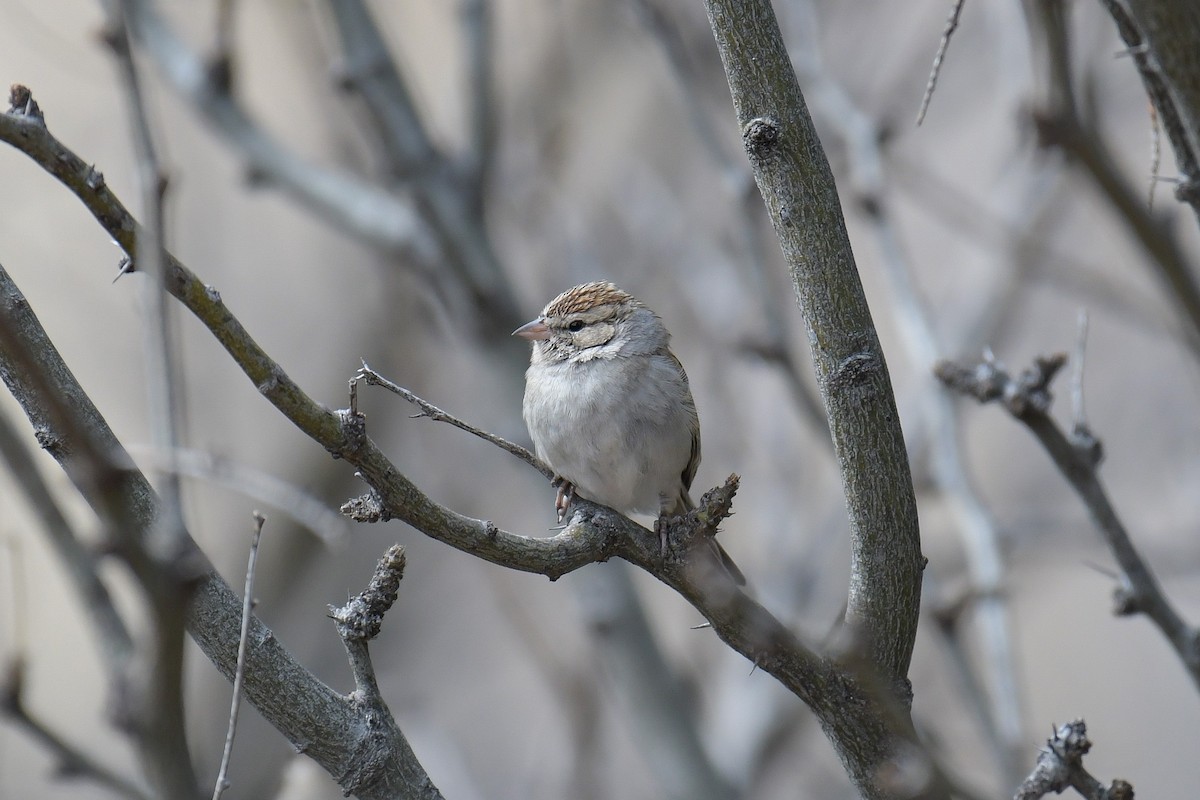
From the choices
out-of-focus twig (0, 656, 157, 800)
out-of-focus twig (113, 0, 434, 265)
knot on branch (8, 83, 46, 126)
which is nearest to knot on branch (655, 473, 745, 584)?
out-of-focus twig (0, 656, 157, 800)

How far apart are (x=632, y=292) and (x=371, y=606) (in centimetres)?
539

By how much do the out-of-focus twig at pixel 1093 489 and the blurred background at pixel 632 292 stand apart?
1809 mm

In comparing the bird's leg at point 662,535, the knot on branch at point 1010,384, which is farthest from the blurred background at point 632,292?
the bird's leg at point 662,535

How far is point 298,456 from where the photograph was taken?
777cm

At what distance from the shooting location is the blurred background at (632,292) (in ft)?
17.1

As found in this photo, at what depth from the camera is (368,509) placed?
5.98 ft

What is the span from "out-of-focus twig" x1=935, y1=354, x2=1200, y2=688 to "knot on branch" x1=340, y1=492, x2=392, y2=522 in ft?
4.68

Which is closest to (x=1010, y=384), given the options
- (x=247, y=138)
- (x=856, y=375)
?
(x=856, y=375)

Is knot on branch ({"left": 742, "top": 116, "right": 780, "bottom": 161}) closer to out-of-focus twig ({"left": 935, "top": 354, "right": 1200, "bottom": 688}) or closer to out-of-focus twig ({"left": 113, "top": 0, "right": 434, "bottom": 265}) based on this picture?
out-of-focus twig ({"left": 935, "top": 354, "right": 1200, "bottom": 688})

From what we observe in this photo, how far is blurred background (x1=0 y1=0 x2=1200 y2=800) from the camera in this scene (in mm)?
5203

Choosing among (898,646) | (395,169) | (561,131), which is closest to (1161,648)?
(561,131)

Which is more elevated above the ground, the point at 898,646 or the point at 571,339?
the point at 571,339

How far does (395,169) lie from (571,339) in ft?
6.14

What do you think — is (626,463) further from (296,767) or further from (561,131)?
(561,131)
